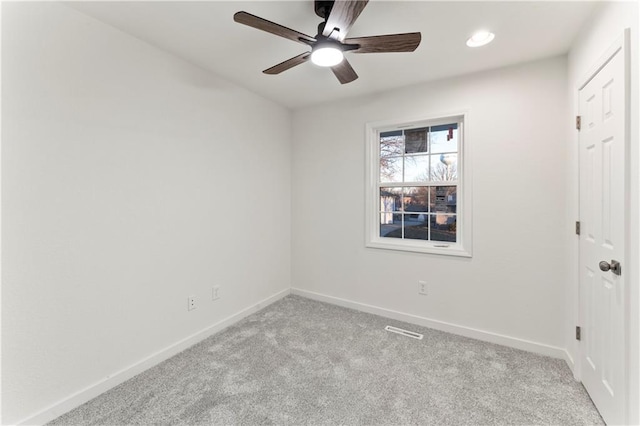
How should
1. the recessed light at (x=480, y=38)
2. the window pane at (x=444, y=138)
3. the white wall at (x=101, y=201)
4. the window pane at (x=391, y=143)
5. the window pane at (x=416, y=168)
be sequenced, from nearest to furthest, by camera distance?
1. the white wall at (x=101, y=201)
2. the recessed light at (x=480, y=38)
3. the window pane at (x=444, y=138)
4. the window pane at (x=416, y=168)
5. the window pane at (x=391, y=143)

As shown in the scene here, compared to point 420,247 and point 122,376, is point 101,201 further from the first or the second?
point 420,247

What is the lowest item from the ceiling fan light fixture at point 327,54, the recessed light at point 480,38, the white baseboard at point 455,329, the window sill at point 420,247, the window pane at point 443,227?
the white baseboard at point 455,329

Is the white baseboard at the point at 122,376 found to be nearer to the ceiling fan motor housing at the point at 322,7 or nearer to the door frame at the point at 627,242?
the ceiling fan motor housing at the point at 322,7

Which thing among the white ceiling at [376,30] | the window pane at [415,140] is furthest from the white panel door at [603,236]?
the window pane at [415,140]

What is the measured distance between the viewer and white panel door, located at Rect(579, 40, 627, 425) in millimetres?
1381

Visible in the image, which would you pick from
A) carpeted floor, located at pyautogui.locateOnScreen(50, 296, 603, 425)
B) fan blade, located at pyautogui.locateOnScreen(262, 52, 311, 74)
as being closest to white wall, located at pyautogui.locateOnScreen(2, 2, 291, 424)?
Answer: carpeted floor, located at pyautogui.locateOnScreen(50, 296, 603, 425)

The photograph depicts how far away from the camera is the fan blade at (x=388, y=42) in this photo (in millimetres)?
1532

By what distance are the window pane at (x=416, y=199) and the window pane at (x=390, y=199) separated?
78mm

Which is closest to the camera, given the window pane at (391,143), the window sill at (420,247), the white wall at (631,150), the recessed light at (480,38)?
the white wall at (631,150)

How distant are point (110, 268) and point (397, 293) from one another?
259cm

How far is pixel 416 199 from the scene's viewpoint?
297 cm

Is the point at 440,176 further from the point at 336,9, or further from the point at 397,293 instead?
the point at 336,9

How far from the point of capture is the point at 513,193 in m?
2.37

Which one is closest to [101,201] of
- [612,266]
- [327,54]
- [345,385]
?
[327,54]
